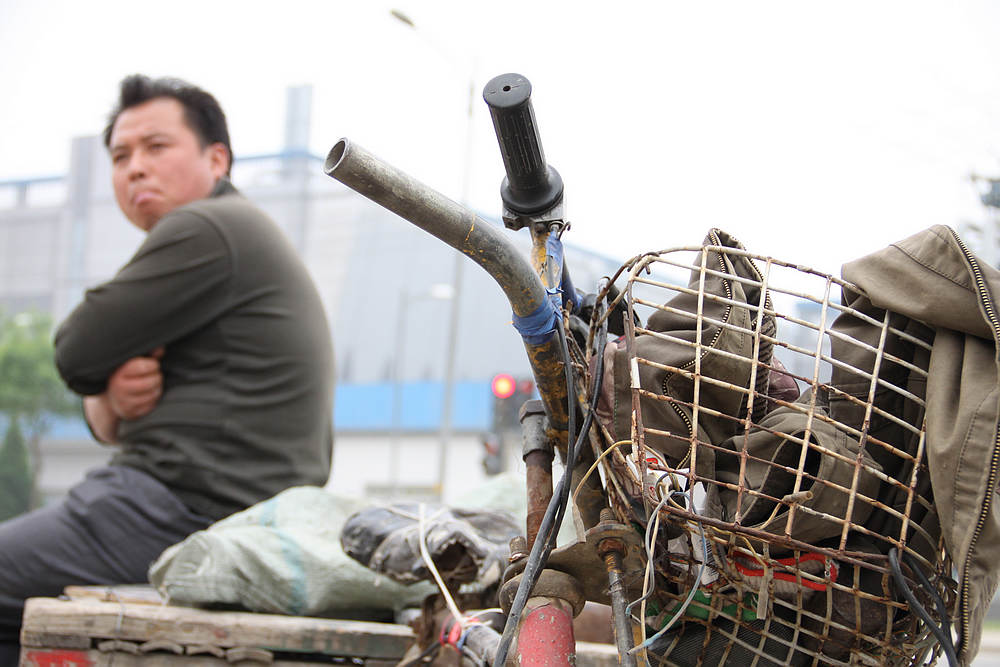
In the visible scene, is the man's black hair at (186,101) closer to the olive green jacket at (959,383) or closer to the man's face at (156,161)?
the man's face at (156,161)

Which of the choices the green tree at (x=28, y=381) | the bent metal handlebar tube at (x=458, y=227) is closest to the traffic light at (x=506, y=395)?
the bent metal handlebar tube at (x=458, y=227)

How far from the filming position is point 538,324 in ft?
4.83

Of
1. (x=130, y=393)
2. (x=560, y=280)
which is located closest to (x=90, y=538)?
(x=130, y=393)

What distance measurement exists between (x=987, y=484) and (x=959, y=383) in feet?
0.53

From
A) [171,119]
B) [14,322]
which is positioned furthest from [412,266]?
[171,119]

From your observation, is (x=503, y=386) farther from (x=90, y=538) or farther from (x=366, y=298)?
(x=366, y=298)

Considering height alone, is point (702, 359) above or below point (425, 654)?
above

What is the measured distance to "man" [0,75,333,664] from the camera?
2910 millimetres

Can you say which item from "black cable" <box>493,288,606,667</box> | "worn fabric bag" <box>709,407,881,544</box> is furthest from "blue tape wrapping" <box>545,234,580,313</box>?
"worn fabric bag" <box>709,407,881,544</box>

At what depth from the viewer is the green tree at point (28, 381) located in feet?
124

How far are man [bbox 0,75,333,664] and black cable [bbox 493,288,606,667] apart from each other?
190 centimetres

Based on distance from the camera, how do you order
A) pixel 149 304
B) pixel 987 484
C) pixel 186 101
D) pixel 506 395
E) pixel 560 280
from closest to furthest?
pixel 987 484
pixel 560 280
pixel 149 304
pixel 186 101
pixel 506 395

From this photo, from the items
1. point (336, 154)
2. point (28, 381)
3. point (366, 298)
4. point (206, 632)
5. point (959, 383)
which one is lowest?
point (28, 381)

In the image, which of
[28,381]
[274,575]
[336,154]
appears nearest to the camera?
[336,154]
